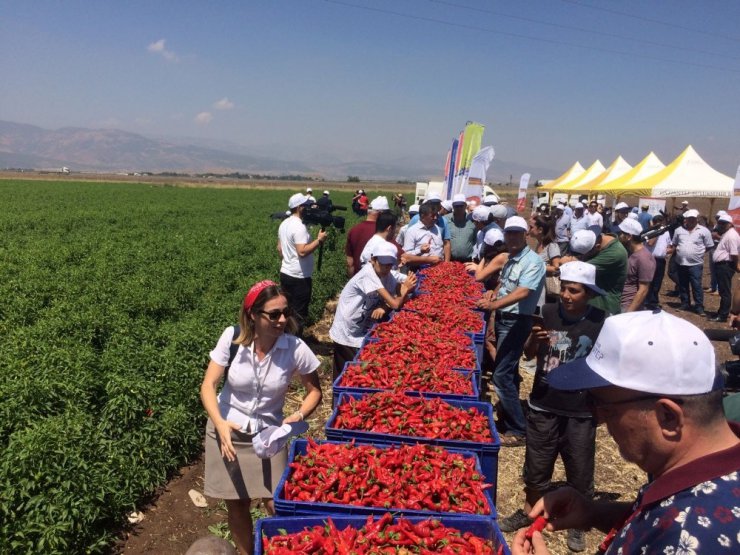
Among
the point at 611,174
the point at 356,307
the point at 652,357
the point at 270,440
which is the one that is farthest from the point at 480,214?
the point at 611,174

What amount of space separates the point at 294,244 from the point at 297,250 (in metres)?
0.12

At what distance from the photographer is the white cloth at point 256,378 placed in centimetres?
400

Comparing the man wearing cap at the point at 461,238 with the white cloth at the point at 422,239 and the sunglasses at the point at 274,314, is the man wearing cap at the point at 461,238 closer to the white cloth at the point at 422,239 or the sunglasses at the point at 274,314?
the white cloth at the point at 422,239

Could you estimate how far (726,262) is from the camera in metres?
12.3

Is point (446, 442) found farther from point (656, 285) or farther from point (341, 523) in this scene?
point (656, 285)

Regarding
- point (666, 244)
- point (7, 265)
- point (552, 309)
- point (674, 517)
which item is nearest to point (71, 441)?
point (552, 309)

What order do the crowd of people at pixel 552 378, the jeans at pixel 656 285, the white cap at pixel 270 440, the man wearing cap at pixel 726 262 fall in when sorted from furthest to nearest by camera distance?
1. the jeans at pixel 656 285
2. the man wearing cap at pixel 726 262
3. the white cap at pixel 270 440
4. the crowd of people at pixel 552 378

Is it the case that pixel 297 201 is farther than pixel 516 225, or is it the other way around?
pixel 297 201

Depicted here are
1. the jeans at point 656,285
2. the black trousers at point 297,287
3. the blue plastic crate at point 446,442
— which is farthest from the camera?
the jeans at point 656,285

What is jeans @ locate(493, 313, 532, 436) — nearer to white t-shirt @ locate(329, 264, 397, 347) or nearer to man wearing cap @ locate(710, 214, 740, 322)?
white t-shirt @ locate(329, 264, 397, 347)

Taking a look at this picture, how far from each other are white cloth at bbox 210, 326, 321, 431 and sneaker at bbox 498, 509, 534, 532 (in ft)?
8.23

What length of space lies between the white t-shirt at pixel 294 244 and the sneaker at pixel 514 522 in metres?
4.57

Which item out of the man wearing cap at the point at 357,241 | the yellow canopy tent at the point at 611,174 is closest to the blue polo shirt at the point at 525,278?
the man wearing cap at the point at 357,241

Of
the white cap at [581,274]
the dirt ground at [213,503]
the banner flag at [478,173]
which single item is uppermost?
the banner flag at [478,173]
